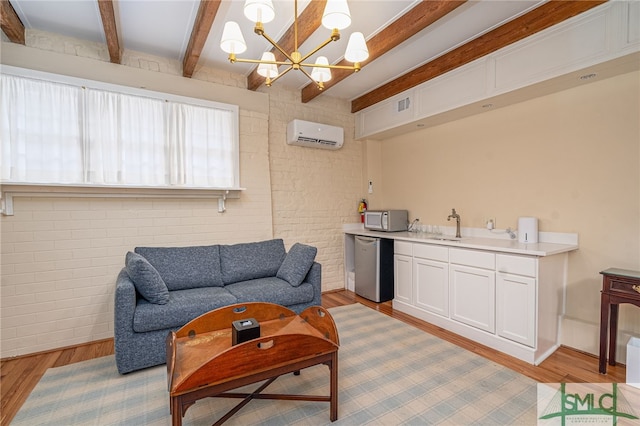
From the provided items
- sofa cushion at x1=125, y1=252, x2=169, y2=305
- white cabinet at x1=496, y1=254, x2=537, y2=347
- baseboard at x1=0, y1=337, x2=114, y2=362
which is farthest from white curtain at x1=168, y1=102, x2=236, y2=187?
white cabinet at x1=496, y1=254, x2=537, y2=347

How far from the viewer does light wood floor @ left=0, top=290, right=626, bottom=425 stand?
208cm

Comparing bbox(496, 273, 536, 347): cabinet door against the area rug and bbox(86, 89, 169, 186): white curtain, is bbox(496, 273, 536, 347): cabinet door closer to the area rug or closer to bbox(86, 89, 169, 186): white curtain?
the area rug

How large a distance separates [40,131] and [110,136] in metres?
0.51

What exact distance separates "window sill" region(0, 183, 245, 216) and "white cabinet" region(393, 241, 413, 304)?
202 centimetres

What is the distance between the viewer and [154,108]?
3.12 m

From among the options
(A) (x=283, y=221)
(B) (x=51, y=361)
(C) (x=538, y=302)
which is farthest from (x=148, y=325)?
(C) (x=538, y=302)

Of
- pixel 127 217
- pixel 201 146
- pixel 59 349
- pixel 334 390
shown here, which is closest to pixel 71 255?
pixel 127 217

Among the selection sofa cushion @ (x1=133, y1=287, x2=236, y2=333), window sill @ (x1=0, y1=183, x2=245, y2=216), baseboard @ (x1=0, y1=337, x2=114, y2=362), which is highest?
window sill @ (x1=0, y1=183, x2=245, y2=216)

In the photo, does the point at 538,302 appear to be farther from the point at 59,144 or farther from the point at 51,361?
the point at 59,144

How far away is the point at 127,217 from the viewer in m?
3.04

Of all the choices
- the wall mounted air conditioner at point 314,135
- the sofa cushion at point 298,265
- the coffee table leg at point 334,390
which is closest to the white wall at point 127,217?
the wall mounted air conditioner at point 314,135

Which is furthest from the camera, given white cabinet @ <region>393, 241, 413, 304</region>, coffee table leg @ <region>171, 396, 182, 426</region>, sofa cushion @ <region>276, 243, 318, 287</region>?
white cabinet @ <region>393, 241, 413, 304</region>

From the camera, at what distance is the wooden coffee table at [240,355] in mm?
1404

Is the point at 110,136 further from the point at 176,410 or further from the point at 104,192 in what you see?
the point at 176,410
